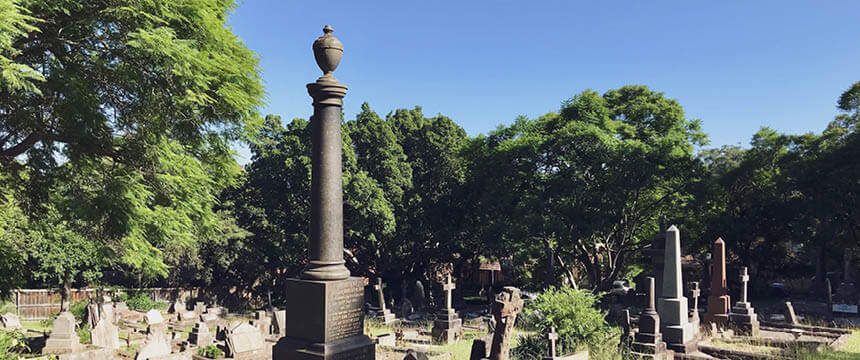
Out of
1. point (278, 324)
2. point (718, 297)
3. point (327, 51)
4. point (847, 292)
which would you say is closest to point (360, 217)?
point (278, 324)

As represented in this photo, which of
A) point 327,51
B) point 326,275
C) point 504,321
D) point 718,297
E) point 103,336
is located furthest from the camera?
point 718,297

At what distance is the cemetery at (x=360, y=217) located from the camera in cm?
916

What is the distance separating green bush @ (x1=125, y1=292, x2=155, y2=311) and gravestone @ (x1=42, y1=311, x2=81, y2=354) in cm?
1519

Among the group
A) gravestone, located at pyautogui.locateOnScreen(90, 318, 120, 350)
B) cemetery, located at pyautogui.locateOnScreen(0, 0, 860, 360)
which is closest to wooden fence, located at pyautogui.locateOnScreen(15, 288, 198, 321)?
cemetery, located at pyautogui.locateOnScreen(0, 0, 860, 360)

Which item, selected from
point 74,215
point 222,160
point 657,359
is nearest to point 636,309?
point 657,359

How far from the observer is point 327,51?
7.92 metres

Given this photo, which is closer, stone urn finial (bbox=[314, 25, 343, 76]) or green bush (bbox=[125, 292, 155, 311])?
stone urn finial (bbox=[314, 25, 343, 76])

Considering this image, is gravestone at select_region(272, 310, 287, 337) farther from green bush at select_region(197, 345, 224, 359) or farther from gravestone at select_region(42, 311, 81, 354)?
gravestone at select_region(42, 311, 81, 354)

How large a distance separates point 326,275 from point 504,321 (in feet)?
12.6

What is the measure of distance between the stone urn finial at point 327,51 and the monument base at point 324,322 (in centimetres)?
319

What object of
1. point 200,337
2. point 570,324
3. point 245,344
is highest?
point 570,324

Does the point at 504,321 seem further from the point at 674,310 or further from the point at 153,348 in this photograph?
the point at 153,348

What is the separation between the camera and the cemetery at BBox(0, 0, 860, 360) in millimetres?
9156

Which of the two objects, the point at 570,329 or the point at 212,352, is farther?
the point at 212,352
